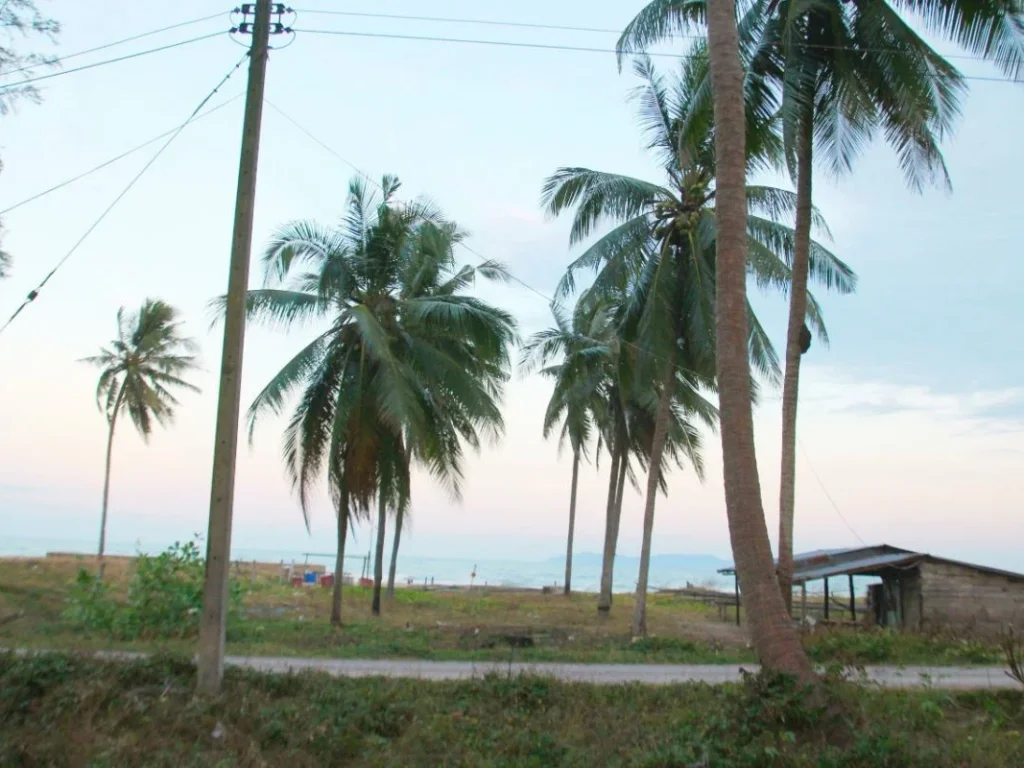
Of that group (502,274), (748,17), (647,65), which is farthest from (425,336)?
(748,17)

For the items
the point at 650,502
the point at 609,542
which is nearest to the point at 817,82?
the point at 650,502

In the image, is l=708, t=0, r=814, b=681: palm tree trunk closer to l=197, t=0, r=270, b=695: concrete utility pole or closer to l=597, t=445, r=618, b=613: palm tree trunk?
l=197, t=0, r=270, b=695: concrete utility pole

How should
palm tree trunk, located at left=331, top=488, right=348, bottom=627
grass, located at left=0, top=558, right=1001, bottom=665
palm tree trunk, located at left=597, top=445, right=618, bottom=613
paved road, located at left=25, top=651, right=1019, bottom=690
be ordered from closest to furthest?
1. paved road, located at left=25, top=651, right=1019, bottom=690
2. grass, located at left=0, top=558, right=1001, bottom=665
3. palm tree trunk, located at left=331, top=488, right=348, bottom=627
4. palm tree trunk, located at left=597, top=445, right=618, bottom=613

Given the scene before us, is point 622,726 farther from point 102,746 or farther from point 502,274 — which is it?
point 502,274

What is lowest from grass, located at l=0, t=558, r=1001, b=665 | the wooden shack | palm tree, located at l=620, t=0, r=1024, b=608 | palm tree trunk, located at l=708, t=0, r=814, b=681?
grass, located at l=0, t=558, r=1001, b=665

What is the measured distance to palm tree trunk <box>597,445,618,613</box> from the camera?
31.2m

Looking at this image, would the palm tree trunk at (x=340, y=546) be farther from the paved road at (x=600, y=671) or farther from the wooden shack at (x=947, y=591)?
the wooden shack at (x=947, y=591)

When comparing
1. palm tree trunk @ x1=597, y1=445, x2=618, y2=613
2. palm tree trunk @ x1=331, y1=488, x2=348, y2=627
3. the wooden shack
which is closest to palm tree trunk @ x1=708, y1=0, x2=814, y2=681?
palm tree trunk @ x1=331, y1=488, x2=348, y2=627

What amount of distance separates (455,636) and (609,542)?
1186 centimetres

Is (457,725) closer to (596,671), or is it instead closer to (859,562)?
(596,671)

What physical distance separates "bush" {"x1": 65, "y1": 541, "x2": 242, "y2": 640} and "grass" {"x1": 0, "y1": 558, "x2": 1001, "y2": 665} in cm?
43

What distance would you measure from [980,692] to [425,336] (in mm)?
14508

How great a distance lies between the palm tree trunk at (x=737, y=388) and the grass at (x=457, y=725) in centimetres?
50

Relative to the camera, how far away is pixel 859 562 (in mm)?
24391
